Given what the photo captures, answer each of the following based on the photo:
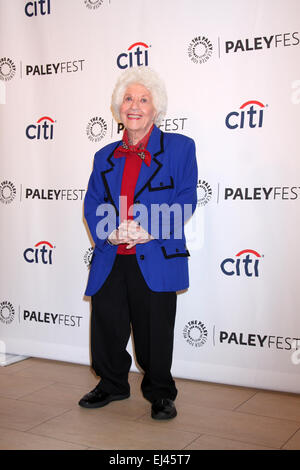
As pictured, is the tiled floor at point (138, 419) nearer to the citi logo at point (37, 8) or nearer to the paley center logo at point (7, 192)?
the paley center logo at point (7, 192)

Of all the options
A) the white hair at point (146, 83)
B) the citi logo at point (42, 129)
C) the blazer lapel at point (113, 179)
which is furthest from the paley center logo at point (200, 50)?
the citi logo at point (42, 129)

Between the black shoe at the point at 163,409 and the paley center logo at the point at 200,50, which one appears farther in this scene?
the paley center logo at the point at 200,50

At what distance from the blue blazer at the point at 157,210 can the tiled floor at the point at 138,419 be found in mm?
621

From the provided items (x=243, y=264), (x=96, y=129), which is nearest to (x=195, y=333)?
(x=243, y=264)

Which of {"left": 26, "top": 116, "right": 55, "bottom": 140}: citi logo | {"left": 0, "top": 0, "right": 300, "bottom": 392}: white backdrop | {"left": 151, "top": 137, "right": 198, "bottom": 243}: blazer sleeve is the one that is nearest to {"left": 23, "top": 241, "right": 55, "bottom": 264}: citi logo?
{"left": 0, "top": 0, "right": 300, "bottom": 392}: white backdrop

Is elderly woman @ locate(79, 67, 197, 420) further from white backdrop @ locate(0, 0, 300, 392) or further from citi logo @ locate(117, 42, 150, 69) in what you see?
citi logo @ locate(117, 42, 150, 69)

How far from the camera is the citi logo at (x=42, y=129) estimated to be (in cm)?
367

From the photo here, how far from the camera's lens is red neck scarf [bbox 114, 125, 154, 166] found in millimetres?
2717

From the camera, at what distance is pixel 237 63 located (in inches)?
122

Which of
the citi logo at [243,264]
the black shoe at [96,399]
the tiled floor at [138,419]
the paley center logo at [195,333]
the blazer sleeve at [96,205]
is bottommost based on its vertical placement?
the tiled floor at [138,419]

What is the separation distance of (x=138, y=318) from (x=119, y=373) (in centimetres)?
35

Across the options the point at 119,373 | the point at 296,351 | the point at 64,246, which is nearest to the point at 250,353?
the point at 296,351

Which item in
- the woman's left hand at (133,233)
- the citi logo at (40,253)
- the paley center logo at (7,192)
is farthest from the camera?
the paley center logo at (7,192)
